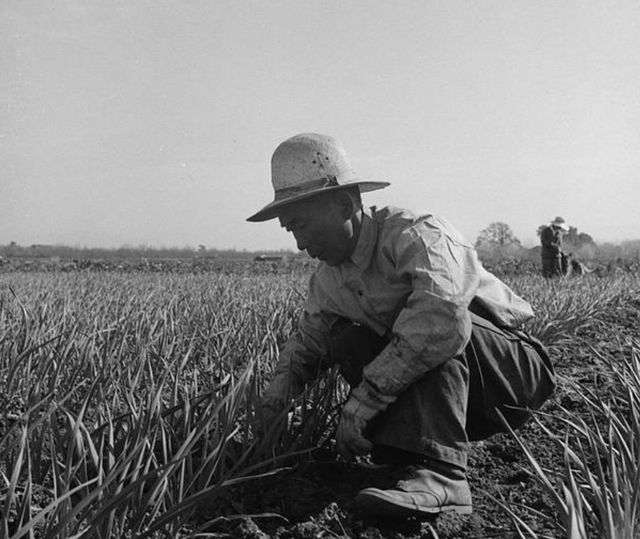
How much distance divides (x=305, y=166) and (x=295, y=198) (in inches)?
3.8

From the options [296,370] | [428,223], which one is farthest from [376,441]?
[428,223]

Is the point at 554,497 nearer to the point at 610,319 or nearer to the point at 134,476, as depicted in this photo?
the point at 134,476

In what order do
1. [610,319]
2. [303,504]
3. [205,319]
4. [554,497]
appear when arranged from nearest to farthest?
A: [554,497] < [303,504] < [205,319] < [610,319]

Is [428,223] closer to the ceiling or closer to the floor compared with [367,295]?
closer to the ceiling

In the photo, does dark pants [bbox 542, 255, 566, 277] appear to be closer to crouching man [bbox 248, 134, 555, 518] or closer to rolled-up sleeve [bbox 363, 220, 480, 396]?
crouching man [bbox 248, 134, 555, 518]

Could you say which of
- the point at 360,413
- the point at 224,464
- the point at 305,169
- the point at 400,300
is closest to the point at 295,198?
the point at 305,169

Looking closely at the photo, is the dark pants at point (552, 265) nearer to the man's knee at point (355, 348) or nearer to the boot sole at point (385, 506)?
the man's knee at point (355, 348)

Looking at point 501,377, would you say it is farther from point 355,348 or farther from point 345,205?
point 345,205

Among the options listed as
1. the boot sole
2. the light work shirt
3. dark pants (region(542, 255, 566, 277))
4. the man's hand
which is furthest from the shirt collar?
dark pants (region(542, 255, 566, 277))

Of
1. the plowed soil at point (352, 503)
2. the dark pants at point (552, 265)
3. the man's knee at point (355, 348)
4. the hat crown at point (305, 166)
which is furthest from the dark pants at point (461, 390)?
the dark pants at point (552, 265)

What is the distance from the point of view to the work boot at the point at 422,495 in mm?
1514

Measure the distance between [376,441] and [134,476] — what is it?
654mm

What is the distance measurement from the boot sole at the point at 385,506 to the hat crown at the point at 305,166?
715mm

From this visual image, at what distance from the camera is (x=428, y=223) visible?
180 cm
